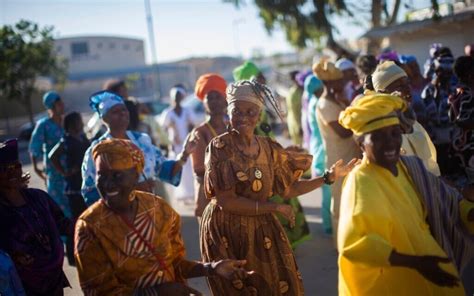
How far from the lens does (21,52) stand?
70.8 ft

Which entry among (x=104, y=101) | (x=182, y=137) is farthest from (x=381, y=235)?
(x=182, y=137)

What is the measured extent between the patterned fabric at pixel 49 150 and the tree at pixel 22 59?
1274 centimetres

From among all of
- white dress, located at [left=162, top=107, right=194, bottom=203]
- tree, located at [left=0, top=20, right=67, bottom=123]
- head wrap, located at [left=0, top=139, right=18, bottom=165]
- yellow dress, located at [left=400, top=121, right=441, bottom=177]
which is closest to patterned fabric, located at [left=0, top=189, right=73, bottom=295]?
head wrap, located at [left=0, top=139, right=18, bottom=165]

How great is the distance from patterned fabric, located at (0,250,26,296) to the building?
11.2 meters

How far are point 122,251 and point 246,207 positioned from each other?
979 mm

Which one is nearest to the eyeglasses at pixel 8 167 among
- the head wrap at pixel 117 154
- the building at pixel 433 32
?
the head wrap at pixel 117 154

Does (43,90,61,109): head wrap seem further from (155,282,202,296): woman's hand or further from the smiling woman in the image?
(155,282,202,296): woman's hand

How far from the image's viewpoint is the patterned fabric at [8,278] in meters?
3.45

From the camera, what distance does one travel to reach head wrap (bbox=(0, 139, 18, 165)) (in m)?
3.63


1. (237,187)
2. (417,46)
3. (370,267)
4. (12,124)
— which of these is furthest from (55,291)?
(12,124)

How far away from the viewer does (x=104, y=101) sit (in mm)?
4727

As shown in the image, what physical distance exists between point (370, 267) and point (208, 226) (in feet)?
4.11

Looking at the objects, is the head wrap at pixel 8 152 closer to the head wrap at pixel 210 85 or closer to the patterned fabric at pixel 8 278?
the patterned fabric at pixel 8 278

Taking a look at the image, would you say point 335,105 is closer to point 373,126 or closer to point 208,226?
point 208,226
